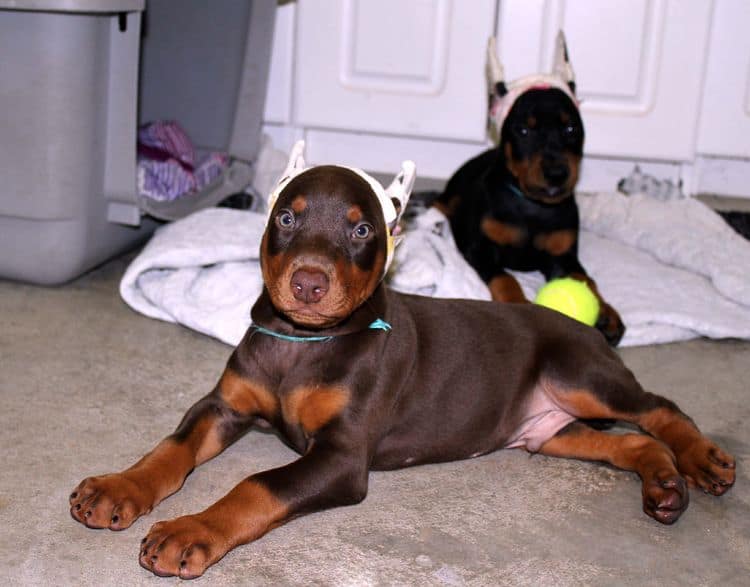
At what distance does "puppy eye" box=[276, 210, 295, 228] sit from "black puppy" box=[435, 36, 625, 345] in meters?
1.71

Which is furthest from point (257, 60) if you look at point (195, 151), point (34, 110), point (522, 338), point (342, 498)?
point (342, 498)

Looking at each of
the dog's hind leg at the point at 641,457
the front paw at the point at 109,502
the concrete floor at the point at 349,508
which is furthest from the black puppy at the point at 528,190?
the front paw at the point at 109,502

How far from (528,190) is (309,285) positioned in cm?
208

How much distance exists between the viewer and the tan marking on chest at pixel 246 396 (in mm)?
2598

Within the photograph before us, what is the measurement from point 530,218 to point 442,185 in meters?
1.66

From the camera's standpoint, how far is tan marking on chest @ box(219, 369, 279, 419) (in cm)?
260

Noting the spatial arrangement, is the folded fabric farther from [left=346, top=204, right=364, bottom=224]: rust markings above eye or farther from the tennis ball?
[left=346, top=204, right=364, bottom=224]: rust markings above eye

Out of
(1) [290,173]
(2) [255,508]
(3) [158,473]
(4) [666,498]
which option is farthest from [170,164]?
(4) [666,498]

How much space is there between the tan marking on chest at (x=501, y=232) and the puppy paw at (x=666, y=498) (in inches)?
73.1

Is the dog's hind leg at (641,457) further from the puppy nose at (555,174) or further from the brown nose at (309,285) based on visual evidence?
the puppy nose at (555,174)

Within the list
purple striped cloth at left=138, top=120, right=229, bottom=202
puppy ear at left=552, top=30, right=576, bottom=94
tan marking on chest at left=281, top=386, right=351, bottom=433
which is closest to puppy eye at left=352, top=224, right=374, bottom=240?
tan marking on chest at left=281, top=386, right=351, bottom=433

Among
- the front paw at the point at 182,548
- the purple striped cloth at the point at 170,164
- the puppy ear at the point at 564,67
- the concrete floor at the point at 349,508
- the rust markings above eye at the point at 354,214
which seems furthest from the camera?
the purple striped cloth at the point at 170,164

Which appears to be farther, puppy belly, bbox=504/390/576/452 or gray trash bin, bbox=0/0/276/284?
gray trash bin, bbox=0/0/276/284

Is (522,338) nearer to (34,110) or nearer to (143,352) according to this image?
(143,352)
